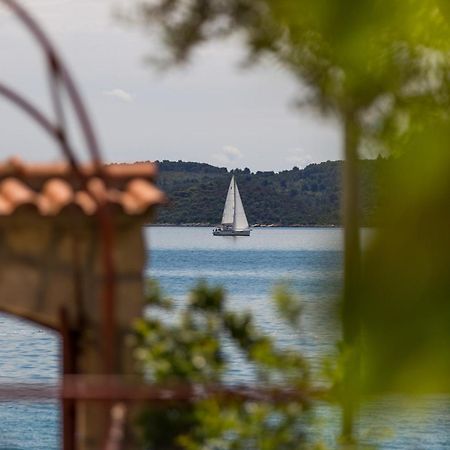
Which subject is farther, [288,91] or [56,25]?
[288,91]

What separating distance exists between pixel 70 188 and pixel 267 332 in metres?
20.5

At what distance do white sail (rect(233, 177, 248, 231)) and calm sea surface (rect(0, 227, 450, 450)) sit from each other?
249cm

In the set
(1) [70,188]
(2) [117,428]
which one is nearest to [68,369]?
(2) [117,428]

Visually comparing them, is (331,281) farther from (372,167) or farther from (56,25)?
(56,25)

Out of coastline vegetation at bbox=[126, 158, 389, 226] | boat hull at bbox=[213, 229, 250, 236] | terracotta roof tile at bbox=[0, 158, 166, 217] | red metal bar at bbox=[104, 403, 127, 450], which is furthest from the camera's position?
boat hull at bbox=[213, 229, 250, 236]

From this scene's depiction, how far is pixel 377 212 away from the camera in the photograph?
3.36 meters

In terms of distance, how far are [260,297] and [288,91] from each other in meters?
31.9

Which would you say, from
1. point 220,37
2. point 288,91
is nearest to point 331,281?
point 288,91

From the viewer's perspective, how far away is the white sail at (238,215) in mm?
50031

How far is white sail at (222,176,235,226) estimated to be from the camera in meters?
48.3

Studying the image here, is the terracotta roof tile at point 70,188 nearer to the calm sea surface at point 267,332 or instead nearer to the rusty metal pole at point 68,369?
the rusty metal pole at point 68,369

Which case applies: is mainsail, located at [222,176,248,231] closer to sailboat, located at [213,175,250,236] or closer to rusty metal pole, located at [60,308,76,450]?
Result: sailboat, located at [213,175,250,236]

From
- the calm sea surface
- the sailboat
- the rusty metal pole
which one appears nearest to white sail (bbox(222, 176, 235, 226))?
the sailboat

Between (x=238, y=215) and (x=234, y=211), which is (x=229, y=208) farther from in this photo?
(x=238, y=215)
